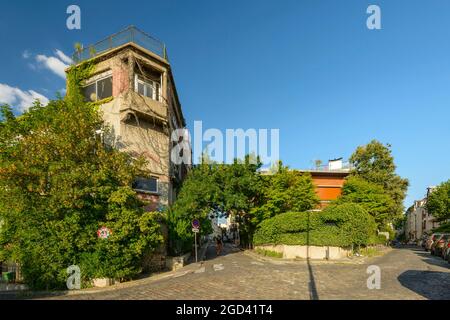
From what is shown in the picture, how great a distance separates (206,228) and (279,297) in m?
11.5

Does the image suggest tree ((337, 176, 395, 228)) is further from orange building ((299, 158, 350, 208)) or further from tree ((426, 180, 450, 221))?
tree ((426, 180, 450, 221))

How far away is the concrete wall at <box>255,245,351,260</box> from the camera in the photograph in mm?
19359

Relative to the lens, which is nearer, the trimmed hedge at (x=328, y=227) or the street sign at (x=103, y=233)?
the street sign at (x=103, y=233)

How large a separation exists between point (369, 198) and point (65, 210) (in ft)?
91.4

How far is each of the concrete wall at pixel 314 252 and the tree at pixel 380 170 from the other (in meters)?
17.2

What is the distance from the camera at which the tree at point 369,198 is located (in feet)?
96.5

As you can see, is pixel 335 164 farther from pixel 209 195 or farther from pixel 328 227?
pixel 209 195

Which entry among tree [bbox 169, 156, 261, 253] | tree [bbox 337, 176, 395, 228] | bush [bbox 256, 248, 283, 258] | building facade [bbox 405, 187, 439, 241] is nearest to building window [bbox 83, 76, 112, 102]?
tree [bbox 169, 156, 261, 253]

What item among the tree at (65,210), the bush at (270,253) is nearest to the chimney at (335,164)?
the bush at (270,253)

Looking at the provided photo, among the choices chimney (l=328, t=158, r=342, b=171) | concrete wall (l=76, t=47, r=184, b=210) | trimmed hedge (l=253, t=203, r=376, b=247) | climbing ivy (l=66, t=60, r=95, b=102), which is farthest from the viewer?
chimney (l=328, t=158, r=342, b=171)

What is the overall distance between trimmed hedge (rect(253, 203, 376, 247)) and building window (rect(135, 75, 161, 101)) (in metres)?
12.5

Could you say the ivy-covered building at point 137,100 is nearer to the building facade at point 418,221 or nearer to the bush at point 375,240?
the bush at point 375,240

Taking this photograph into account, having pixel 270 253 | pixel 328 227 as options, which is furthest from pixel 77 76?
pixel 328 227

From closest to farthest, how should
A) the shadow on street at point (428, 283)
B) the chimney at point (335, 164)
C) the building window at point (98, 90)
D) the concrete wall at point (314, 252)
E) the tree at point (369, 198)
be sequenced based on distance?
the shadow on street at point (428, 283), the building window at point (98, 90), the concrete wall at point (314, 252), the tree at point (369, 198), the chimney at point (335, 164)
